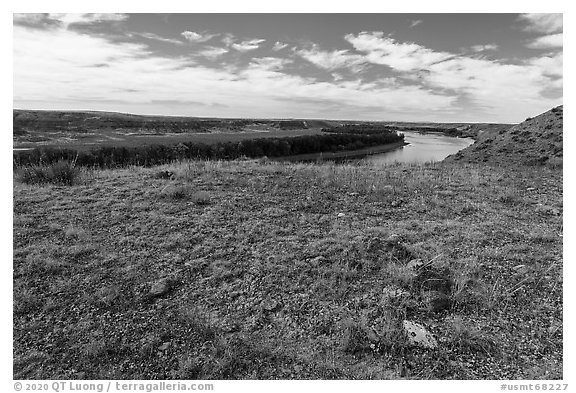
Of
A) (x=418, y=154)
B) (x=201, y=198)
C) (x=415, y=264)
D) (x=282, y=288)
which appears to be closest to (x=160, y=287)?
(x=282, y=288)

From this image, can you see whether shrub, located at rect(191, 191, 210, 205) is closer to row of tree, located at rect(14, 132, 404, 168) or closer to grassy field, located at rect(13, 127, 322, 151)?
row of tree, located at rect(14, 132, 404, 168)

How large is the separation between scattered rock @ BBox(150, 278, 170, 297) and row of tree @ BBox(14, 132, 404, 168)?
11760mm

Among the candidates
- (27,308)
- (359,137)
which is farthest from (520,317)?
(359,137)

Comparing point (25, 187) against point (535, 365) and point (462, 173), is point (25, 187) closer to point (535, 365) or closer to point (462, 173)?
point (535, 365)

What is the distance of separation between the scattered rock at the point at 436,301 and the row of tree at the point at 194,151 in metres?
13.5

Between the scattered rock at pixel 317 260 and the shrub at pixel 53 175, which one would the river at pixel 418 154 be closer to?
the scattered rock at pixel 317 260

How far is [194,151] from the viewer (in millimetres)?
33844

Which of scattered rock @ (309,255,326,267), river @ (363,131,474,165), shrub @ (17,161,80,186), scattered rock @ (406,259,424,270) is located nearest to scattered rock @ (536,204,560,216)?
scattered rock @ (406,259,424,270)

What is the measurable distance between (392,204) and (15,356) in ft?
20.3

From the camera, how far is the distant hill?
641 inches

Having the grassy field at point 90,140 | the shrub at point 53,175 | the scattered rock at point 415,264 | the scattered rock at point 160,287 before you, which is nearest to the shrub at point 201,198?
the scattered rock at point 160,287

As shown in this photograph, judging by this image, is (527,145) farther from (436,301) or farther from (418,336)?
(418,336)

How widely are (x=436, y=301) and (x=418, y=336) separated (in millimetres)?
610
